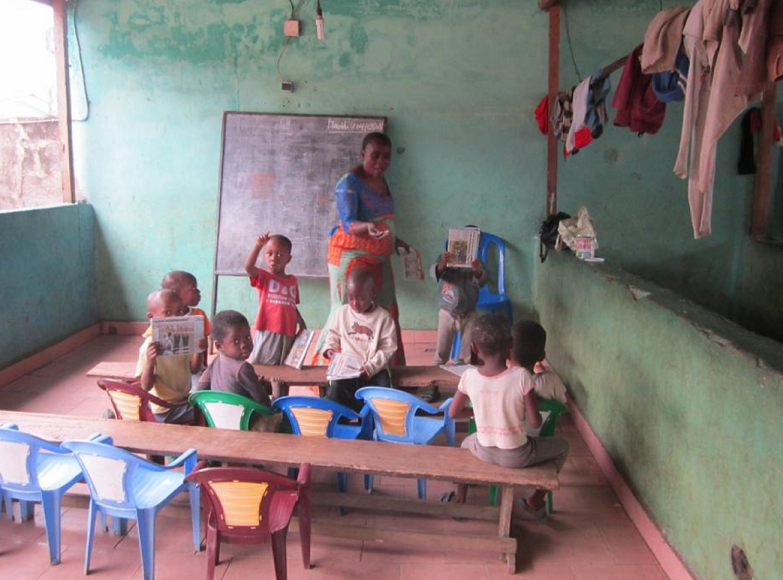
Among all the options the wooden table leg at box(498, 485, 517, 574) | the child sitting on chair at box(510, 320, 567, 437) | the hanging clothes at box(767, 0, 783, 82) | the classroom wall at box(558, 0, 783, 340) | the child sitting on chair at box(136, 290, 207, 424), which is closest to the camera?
the hanging clothes at box(767, 0, 783, 82)

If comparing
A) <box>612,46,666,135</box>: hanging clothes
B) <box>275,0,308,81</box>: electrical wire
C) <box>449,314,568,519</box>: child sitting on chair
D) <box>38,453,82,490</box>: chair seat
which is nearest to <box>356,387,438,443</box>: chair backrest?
<box>449,314,568,519</box>: child sitting on chair

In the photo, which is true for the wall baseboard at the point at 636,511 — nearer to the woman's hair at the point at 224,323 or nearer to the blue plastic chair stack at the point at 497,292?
the blue plastic chair stack at the point at 497,292

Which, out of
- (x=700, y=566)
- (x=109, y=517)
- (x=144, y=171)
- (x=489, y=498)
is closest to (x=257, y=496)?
(x=109, y=517)

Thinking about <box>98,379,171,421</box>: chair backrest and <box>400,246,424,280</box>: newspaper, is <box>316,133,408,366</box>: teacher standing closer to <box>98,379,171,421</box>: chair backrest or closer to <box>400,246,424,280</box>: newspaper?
<box>400,246,424,280</box>: newspaper

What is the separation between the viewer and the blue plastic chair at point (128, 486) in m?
2.37

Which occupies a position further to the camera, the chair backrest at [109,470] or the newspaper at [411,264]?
the newspaper at [411,264]

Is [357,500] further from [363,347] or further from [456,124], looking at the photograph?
[456,124]

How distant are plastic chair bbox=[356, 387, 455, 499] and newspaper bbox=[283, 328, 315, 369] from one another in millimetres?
794

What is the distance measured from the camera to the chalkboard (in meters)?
5.85

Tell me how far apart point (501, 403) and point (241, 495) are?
1.10m

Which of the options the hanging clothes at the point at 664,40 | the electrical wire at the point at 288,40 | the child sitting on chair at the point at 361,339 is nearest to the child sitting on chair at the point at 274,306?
the child sitting on chair at the point at 361,339

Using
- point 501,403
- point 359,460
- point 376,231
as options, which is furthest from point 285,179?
point 501,403

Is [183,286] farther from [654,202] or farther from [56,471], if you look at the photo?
[654,202]

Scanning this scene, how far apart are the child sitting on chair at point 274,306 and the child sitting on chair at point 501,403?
1.53 metres
